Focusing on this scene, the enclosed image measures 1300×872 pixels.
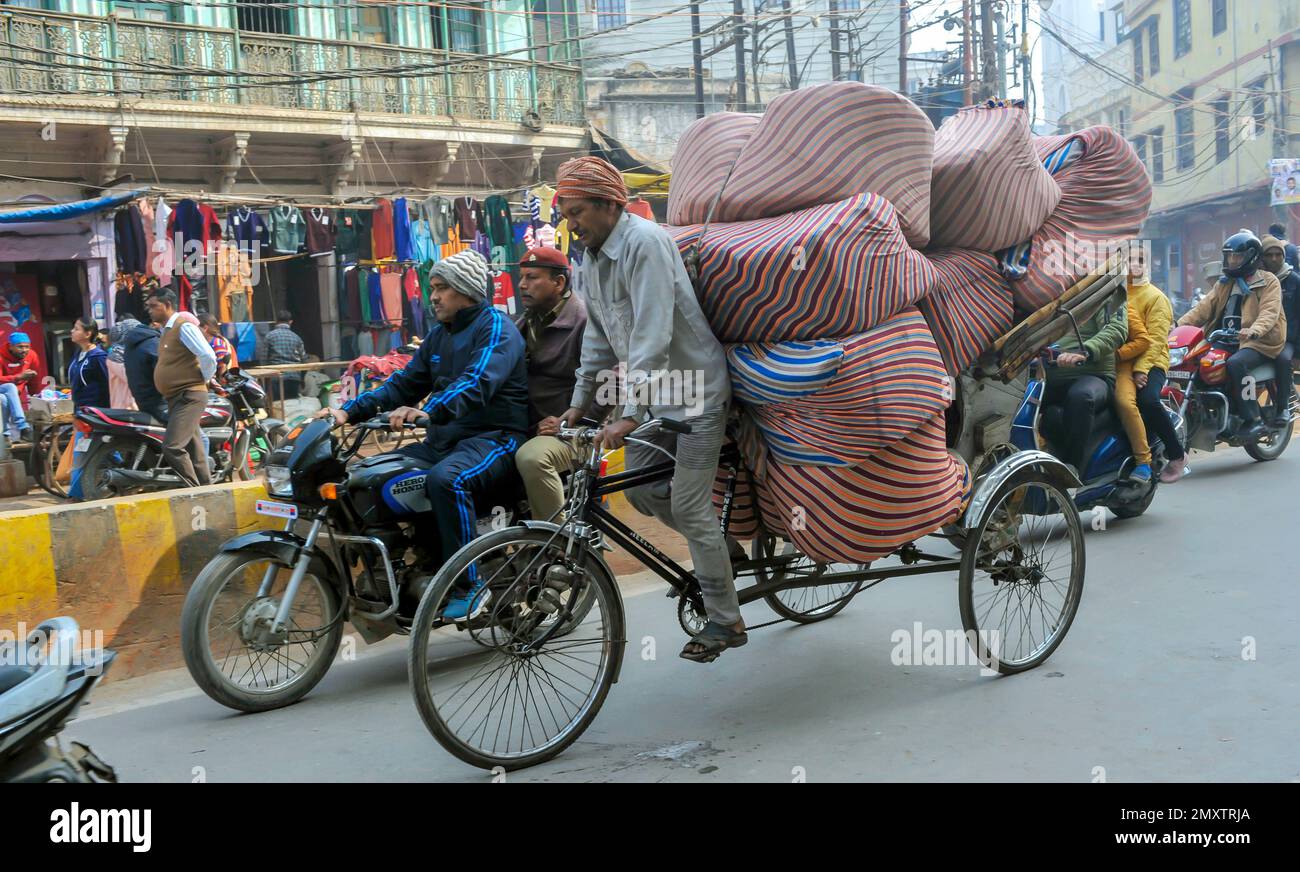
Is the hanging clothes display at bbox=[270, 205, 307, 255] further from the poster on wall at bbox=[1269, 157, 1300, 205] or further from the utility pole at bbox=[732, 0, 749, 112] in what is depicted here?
the poster on wall at bbox=[1269, 157, 1300, 205]

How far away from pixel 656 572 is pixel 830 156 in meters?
1.59

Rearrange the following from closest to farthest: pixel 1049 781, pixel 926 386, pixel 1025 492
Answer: pixel 1049 781, pixel 926 386, pixel 1025 492

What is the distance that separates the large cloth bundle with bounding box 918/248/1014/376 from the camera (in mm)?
4578

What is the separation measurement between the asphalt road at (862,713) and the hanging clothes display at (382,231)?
1048 centimetres

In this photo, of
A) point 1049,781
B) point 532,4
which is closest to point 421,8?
point 532,4

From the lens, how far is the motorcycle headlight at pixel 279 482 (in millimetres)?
4539

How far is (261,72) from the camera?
16.5 m

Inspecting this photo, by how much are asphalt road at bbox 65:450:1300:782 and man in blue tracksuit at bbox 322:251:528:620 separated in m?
0.85

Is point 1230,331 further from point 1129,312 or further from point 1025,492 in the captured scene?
point 1025,492

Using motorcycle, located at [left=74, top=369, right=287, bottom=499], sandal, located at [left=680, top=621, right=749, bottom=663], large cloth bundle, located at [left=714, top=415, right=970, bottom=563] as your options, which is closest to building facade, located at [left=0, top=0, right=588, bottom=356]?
motorcycle, located at [left=74, top=369, right=287, bottom=499]
